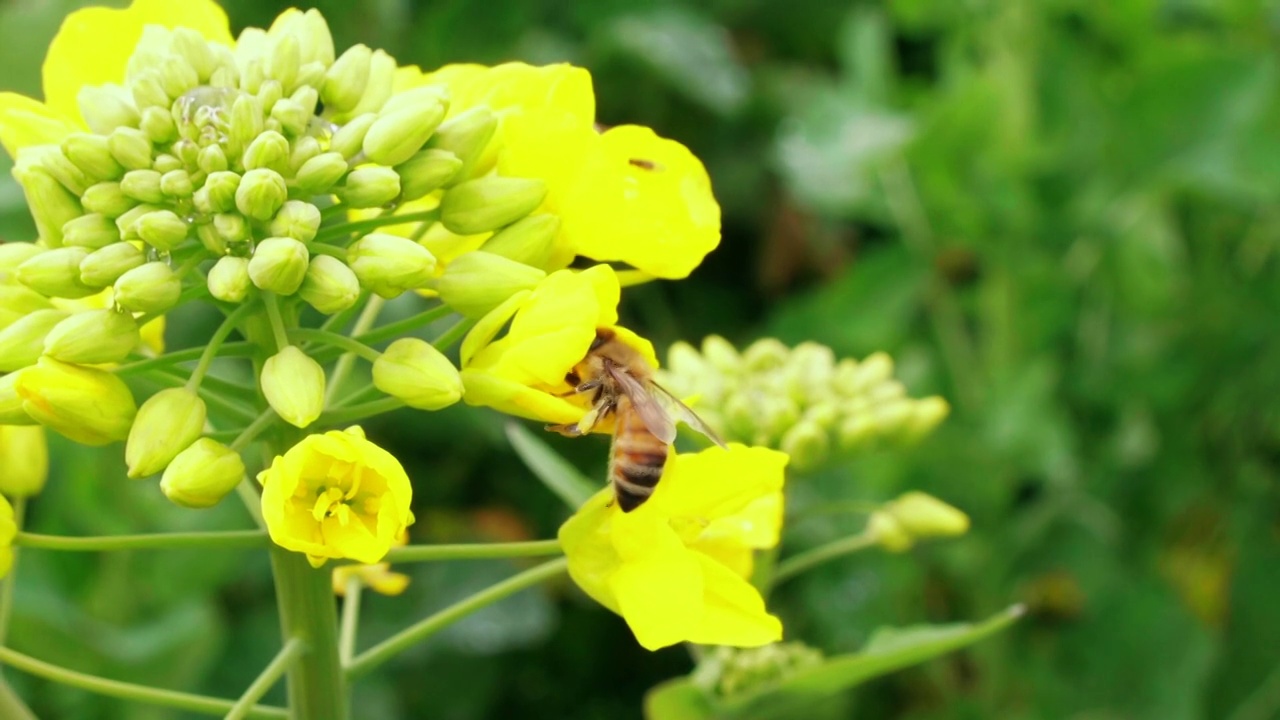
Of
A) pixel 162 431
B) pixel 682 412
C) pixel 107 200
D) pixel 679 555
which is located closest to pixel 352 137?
pixel 107 200

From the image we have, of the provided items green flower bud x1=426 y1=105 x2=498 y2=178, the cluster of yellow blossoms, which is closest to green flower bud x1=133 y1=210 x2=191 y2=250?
the cluster of yellow blossoms

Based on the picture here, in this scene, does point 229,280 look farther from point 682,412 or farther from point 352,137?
point 682,412

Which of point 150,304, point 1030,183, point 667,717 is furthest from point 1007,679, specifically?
point 150,304

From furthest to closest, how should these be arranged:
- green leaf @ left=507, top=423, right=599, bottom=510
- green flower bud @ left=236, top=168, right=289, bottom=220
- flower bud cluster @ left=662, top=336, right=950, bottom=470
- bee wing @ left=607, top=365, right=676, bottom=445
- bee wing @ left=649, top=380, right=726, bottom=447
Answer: flower bud cluster @ left=662, top=336, right=950, bottom=470 < green leaf @ left=507, top=423, right=599, bottom=510 < bee wing @ left=649, top=380, right=726, bottom=447 < bee wing @ left=607, top=365, right=676, bottom=445 < green flower bud @ left=236, top=168, right=289, bottom=220

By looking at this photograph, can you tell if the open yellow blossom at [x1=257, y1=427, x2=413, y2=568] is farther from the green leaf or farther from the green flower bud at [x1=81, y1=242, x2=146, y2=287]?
the green leaf

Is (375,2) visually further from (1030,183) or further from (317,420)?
(317,420)

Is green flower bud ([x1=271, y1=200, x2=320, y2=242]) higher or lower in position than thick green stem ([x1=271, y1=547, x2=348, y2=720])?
higher
